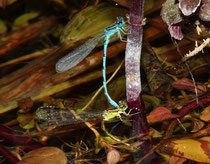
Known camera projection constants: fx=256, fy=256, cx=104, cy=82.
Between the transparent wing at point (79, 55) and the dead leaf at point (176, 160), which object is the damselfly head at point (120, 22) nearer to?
the transparent wing at point (79, 55)

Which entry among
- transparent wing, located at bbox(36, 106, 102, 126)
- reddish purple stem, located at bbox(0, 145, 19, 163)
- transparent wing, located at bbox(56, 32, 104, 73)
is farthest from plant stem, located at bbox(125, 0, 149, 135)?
reddish purple stem, located at bbox(0, 145, 19, 163)

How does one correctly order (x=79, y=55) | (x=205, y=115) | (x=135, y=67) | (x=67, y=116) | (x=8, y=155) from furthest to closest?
(x=79, y=55) → (x=67, y=116) → (x=8, y=155) → (x=205, y=115) → (x=135, y=67)

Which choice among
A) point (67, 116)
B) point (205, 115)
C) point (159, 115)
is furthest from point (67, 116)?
point (205, 115)

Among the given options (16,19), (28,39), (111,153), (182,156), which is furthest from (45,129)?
(16,19)

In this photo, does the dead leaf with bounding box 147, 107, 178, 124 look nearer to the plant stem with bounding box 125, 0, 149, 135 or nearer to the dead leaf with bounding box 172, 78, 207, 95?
the plant stem with bounding box 125, 0, 149, 135

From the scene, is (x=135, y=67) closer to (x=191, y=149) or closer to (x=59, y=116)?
(x=191, y=149)

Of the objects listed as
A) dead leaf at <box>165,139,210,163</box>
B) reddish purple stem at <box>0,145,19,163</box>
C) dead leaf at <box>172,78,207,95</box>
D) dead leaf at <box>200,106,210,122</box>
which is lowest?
reddish purple stem at <box>0,145,19,163</box>

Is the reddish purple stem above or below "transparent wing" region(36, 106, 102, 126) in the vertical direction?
below

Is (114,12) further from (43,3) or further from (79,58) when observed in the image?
(43,3)

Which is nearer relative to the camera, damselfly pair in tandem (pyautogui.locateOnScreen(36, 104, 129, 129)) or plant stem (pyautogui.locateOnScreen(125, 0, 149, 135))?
plant stem (pyautogui.locateOnScreen(125, 0, 149, 135))
